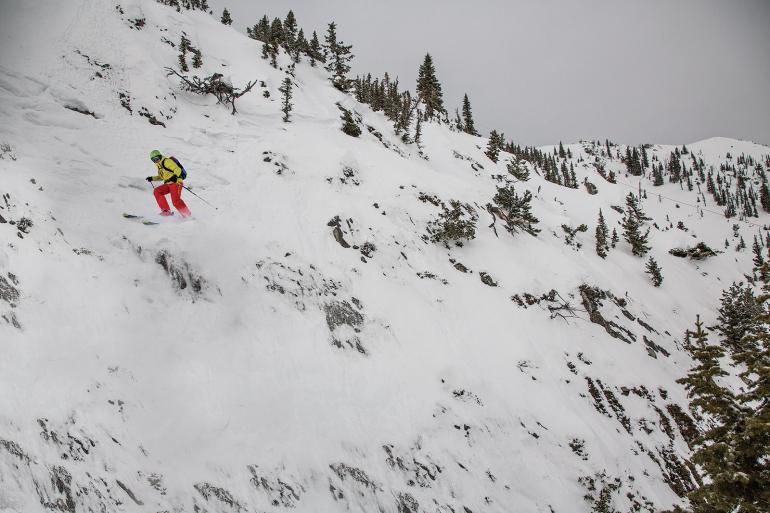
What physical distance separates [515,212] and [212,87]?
23.4 meters

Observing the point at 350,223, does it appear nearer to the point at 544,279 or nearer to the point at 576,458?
the point at 544,279

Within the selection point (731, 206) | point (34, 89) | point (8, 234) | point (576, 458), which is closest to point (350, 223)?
point (8, 234)

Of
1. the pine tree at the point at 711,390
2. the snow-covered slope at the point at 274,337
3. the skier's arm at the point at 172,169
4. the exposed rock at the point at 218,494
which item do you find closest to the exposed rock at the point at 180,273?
the snow-covered slope at the point at 274,337

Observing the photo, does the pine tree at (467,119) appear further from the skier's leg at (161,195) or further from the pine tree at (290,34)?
the skier's leg at (161,195)

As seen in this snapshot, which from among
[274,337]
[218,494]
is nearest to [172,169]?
[274,337]

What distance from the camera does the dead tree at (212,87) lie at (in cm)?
2625

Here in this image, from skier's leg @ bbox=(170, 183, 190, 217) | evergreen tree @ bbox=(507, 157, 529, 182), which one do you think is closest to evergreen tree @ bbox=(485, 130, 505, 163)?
evergreen tree @ bbox=(507, 157, 529, 182)

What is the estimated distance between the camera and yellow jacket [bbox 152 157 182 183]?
A: 13031mm

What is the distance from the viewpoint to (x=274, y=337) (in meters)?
12.0

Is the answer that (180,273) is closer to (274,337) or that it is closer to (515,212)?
(274,337)

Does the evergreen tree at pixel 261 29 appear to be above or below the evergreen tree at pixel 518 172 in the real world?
above

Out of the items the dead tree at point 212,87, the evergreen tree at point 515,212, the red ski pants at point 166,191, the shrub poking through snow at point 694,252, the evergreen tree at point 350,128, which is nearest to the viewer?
the red ski pants at point 166,191

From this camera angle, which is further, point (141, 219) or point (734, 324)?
point (734, 324)

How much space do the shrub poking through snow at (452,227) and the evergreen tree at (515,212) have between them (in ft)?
14.3
